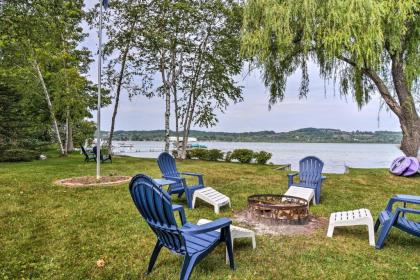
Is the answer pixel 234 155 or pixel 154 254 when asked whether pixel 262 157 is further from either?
pixel 154 254

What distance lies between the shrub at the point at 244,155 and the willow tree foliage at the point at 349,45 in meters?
4.94

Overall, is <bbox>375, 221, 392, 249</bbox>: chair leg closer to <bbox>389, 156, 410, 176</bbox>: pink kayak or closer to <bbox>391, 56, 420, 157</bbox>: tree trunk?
<bbox>391, 56, 420, 157</bbox>: tree trunk

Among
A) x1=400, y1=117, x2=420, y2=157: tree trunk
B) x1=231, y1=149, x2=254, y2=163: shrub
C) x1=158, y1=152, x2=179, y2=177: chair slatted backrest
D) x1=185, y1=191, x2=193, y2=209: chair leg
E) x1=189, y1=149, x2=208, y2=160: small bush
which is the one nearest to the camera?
x1=185, y1=191, x2=193, y2=209: chair leg

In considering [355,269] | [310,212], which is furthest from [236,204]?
[355,269]

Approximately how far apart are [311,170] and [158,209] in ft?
15.3

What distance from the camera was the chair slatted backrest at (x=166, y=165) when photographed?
245 inches

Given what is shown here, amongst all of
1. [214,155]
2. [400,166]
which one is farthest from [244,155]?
[400,166]

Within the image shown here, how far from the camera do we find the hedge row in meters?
14.1

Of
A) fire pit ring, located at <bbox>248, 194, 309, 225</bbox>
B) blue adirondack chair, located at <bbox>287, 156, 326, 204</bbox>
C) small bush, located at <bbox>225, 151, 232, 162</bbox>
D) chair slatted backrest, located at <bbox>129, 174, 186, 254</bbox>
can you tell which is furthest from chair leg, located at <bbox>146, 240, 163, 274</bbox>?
small bush, located at <bbox>225, 151, 232, 162</bbox>

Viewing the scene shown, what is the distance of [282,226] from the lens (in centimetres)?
446

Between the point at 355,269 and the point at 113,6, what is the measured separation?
13812mm

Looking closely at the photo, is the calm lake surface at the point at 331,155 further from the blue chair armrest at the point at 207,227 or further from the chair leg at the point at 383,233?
the blue chair armrest at the point at 207,227

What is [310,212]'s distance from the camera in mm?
5422

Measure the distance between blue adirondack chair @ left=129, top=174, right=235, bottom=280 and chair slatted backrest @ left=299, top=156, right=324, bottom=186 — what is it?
13.0 ft
